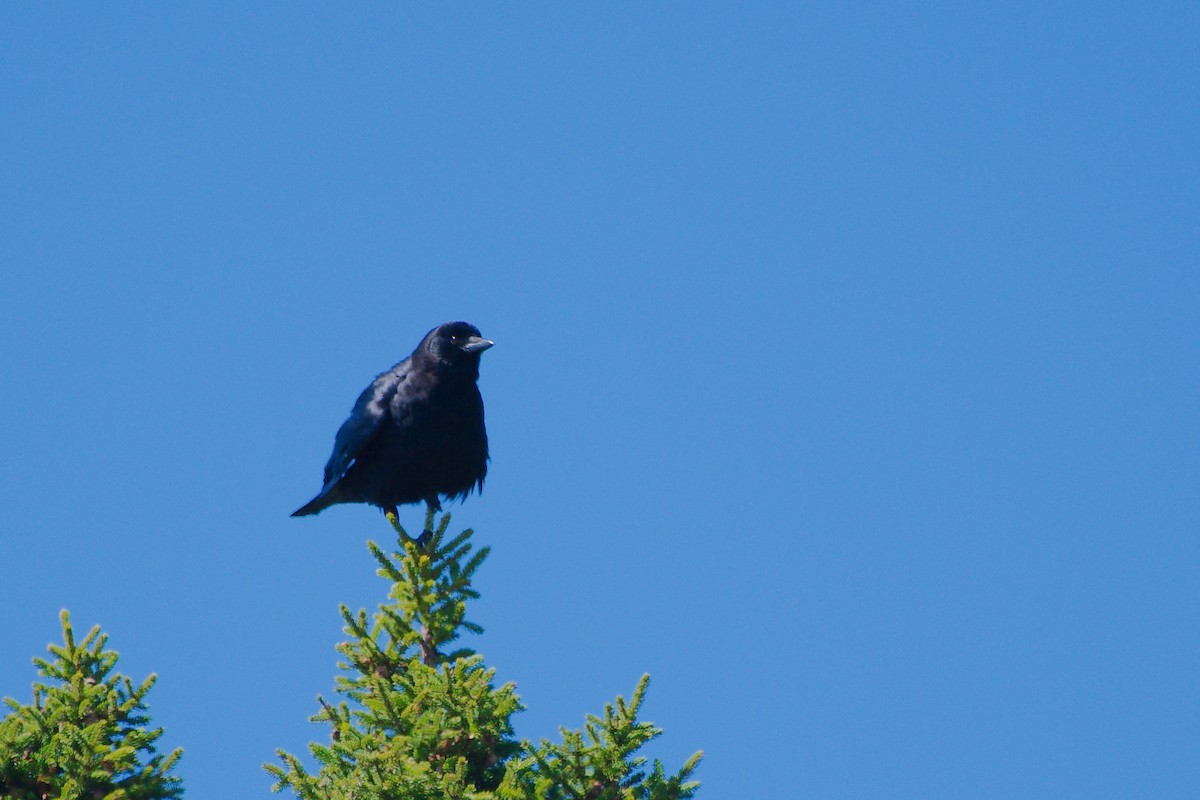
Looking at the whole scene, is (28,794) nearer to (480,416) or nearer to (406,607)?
(406,607)

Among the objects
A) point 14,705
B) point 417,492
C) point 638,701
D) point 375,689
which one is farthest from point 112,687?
point 417,492

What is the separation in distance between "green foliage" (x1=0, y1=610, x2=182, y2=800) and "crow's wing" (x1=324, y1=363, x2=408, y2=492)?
3870mm

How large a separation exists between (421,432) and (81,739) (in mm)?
4008

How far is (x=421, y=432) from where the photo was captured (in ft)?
25.3

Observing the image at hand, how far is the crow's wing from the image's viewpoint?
7898 mm

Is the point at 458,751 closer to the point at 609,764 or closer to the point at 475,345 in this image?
the point at 609,764

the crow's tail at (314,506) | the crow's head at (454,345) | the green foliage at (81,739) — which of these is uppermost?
the crow's head at (454,345)

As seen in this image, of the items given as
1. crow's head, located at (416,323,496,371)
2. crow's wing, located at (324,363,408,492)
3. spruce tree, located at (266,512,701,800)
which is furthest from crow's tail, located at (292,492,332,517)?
spruce tree, located at (266,512,701,800)

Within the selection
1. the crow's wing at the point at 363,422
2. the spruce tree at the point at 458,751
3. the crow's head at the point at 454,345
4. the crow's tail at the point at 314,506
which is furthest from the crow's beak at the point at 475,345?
the spruce tree at the point at 458,751

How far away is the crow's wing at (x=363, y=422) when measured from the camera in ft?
25.9

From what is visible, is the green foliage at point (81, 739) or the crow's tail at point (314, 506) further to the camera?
the crow's tail at point (314, 506)

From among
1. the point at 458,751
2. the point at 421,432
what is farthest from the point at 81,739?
the point at 421,432

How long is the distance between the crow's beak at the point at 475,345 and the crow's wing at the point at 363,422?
1.28 ft

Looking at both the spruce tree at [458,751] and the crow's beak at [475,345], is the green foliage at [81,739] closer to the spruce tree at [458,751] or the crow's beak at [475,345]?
the spruce tree at [458,751]
